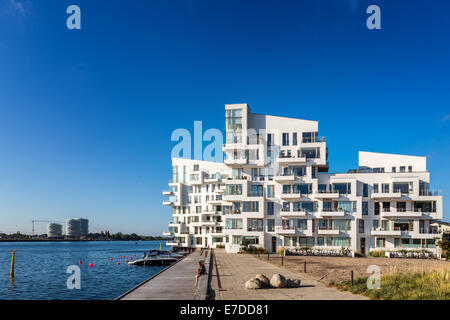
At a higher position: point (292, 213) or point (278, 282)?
point (292, 213)

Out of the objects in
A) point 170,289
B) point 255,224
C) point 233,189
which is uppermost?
point 233,189

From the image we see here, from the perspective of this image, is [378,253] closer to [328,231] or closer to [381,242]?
[381,242]

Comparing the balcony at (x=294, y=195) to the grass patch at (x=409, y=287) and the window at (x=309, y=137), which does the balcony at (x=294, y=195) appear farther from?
the grass patch at (x=409, y=287)

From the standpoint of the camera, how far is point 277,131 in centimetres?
6094

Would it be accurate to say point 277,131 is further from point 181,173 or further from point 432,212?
point 181,173

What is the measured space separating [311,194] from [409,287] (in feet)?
128

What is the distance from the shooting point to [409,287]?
19.5 m

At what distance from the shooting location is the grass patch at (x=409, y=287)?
57.9 feet

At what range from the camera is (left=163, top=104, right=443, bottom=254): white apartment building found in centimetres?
5603

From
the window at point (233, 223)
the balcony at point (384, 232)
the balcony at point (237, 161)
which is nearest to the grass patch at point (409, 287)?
the balcony at point (384, 232)

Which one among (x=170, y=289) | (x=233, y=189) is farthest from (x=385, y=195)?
(x=170, y=289)

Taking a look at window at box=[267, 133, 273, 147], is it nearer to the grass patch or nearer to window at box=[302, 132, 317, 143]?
window at box=[302, 132, 317, 143]
